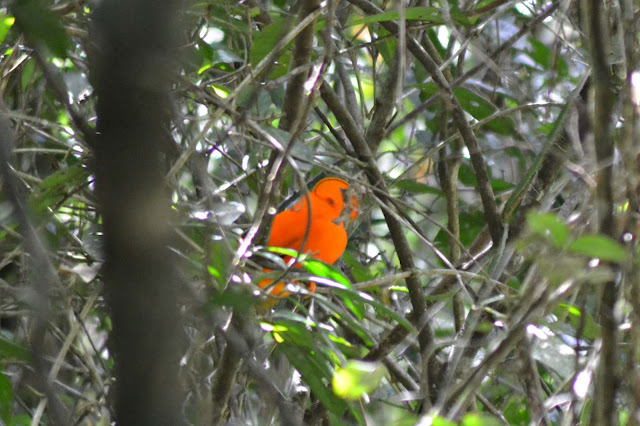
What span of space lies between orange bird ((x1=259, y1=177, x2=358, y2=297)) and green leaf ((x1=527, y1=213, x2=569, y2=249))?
45.0 inches

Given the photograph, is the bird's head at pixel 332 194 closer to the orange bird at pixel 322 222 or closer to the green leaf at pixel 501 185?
the orange bird at pixel 322 222

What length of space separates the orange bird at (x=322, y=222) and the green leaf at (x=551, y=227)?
45.0 inches

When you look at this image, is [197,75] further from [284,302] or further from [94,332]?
[94,332]

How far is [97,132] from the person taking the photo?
1.62ft

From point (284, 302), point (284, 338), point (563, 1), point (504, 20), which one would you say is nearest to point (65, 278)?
point (284, 302)

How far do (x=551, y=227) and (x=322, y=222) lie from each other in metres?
1.31

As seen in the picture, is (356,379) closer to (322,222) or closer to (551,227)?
(551,227)

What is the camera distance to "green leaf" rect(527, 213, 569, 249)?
895mm

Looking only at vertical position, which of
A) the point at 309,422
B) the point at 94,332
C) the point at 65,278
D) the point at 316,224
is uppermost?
the point at 316,224

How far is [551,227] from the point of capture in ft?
2.96

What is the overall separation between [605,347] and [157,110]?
0.67 meters

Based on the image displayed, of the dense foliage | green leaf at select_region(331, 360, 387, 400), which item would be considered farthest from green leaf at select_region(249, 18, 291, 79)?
green leaf at select_region(331, 360, 387, 400)

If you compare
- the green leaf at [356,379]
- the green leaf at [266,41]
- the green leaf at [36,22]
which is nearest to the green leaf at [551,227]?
the green leaf at [356,379]

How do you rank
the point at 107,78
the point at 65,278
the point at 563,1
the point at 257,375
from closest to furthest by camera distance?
the point at 107,78
the point at 257,375
the point at 563,1
the point at 65,278
